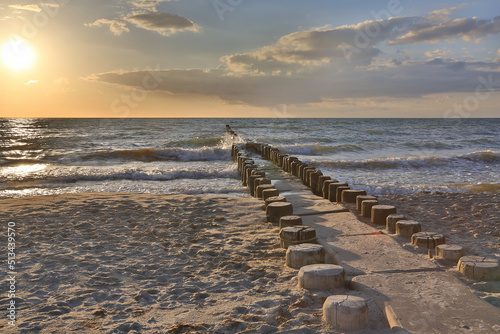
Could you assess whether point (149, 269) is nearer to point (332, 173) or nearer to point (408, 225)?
point (408, 225)

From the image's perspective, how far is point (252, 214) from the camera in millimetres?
6145

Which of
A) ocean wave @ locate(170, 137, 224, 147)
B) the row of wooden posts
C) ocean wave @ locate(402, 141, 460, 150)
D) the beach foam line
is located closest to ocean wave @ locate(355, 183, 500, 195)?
the row of wooden posts

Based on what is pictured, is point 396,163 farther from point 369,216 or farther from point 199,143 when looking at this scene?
point 199,143

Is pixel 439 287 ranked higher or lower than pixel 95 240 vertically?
higher

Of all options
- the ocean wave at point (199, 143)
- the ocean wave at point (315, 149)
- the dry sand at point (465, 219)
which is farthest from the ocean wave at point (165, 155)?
the dry sand at point (465, 219)

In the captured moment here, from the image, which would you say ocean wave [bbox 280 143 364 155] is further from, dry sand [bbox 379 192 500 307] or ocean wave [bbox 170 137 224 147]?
dry sand [bbox 379 192 500 307]

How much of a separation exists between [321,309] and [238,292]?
30.4 inches

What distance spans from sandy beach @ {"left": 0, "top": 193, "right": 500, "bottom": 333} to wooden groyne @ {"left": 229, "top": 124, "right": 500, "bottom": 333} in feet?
0.52

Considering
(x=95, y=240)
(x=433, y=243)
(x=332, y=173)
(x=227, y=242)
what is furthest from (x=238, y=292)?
(x=332, y=173)

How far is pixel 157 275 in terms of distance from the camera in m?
3.82

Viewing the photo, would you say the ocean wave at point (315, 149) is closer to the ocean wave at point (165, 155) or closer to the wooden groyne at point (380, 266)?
the ocean wave at point (165, 155)

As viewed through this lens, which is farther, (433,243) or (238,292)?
(433,243)

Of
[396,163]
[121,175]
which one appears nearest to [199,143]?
[121,175]

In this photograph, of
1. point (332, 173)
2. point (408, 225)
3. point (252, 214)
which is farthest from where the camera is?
point (332, 173)
